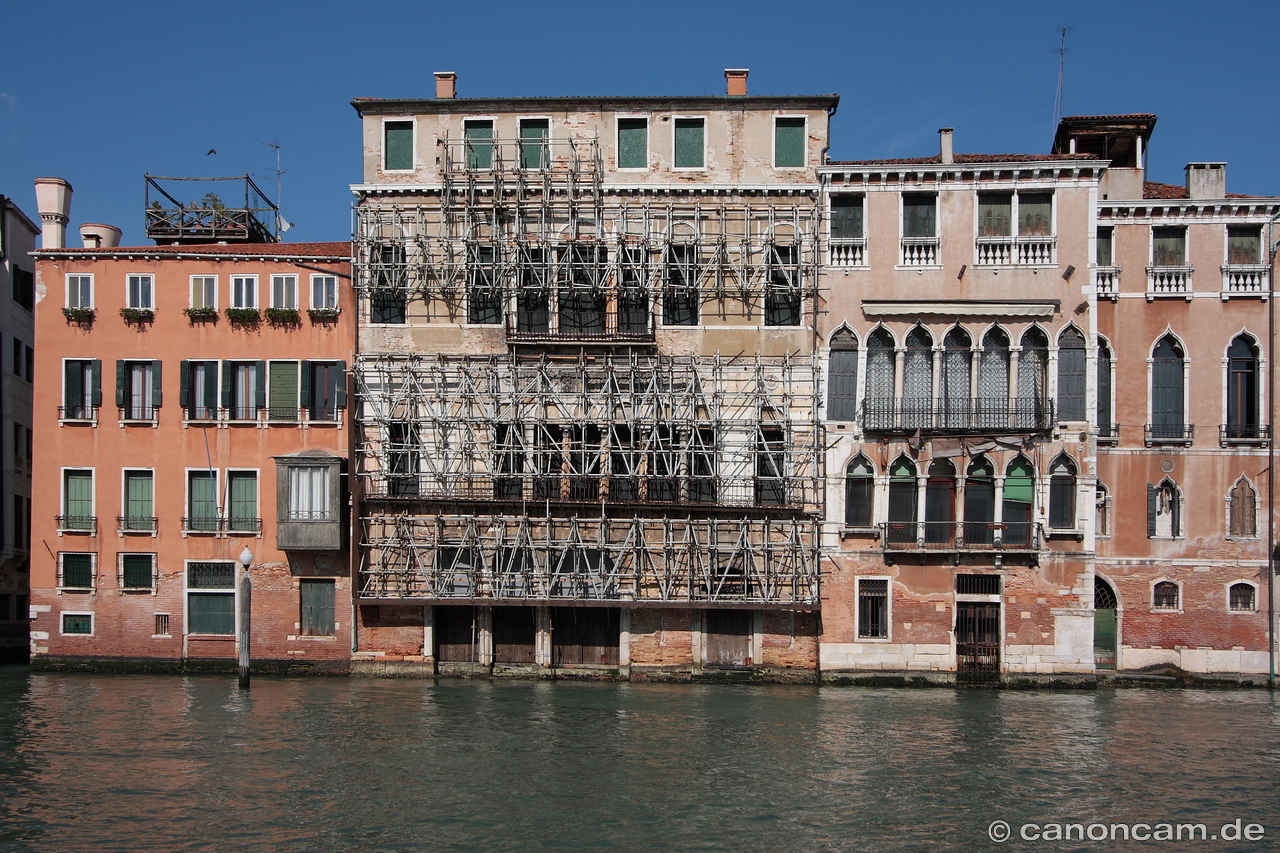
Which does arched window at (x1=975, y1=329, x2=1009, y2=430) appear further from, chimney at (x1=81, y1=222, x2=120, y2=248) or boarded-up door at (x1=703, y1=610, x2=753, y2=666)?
chimney at (x1=81, y1=222, x2=120, y2=248)

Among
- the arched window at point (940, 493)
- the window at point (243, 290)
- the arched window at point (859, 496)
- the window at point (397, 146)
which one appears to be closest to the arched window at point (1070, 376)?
the arched window at point (940, 493)

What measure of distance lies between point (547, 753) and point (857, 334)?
12.2 m

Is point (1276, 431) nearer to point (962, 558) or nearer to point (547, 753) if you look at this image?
point (962, 558)

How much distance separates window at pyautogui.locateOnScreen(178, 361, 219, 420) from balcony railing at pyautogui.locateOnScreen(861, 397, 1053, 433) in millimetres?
15172

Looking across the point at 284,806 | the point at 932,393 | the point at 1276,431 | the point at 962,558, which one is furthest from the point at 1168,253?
the point at 284,806

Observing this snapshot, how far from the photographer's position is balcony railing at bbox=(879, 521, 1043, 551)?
24281 millimetres

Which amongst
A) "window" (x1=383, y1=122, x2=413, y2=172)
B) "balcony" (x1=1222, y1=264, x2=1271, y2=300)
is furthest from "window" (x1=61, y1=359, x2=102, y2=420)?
"balcony" (x1=1222, y1=264, x2=1271, y2=300)

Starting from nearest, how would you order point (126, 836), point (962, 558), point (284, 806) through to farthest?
1. point (126, 836)
2. point (284, 806)
3. point (962, 558)

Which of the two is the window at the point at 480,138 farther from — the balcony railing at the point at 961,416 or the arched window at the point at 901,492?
the arched window at the point at 901,492

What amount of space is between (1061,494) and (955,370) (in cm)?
370

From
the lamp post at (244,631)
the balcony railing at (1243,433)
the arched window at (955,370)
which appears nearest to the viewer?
the lamp post at (244,631)

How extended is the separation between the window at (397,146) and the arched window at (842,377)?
10901 mm

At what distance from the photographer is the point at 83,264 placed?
25.9m

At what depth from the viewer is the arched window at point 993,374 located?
2452cm
